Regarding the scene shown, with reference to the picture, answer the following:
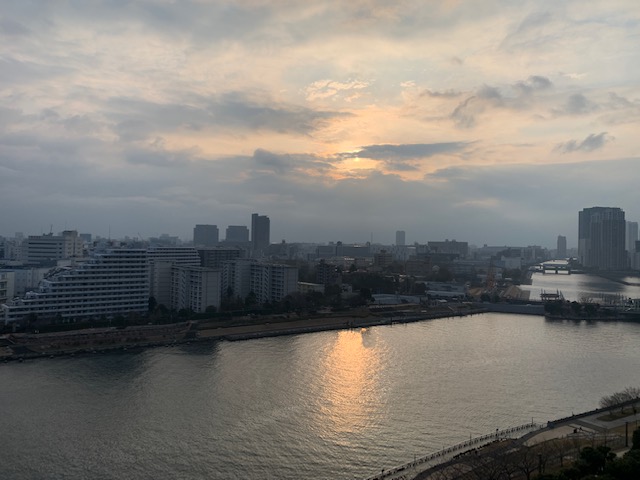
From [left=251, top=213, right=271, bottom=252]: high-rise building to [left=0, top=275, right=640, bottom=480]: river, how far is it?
3317cm

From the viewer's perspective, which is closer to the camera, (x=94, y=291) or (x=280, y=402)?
(x=280, y=402)

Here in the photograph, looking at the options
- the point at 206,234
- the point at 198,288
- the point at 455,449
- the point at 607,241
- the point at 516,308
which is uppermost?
the point at 206,234

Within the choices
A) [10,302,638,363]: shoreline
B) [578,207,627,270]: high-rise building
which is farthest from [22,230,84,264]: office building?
[578,207,627,270]: high-rise building

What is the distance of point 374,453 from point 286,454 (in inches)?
32.6

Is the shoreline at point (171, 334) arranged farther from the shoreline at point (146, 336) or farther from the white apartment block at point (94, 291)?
the white apartment block at point (94, 291)

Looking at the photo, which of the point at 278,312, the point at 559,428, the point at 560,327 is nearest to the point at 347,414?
the point at 559,428

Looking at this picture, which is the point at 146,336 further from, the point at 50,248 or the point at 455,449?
the point at 50,248

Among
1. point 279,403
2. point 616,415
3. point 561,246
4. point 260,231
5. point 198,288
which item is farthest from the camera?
point 561,246

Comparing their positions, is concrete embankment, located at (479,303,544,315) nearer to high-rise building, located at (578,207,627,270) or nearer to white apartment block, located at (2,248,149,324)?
white apartment block, located at (2,248,149,324)

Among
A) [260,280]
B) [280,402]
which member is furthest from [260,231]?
[280,402]

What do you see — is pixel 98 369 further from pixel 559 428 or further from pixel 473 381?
pixel 559 428

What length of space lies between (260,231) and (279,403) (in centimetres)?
3776

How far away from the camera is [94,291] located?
35.6 ft

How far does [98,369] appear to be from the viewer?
7.95 metres
